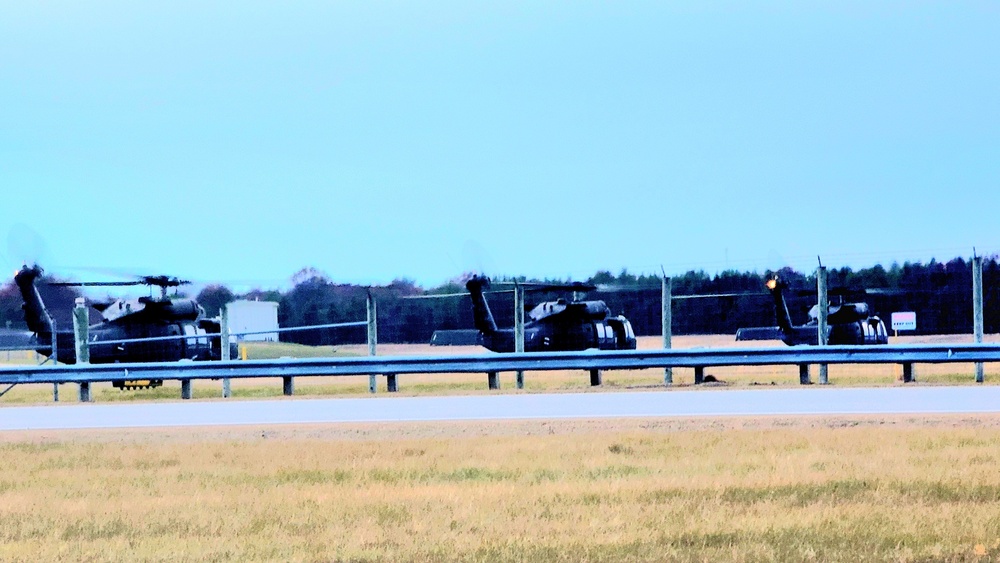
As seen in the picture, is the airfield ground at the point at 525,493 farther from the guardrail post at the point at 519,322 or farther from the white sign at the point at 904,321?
the white sign at the point at 904,321

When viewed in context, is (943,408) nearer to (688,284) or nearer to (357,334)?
(357,334)

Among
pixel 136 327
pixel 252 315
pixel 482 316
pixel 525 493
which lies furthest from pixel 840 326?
pixel 525 493

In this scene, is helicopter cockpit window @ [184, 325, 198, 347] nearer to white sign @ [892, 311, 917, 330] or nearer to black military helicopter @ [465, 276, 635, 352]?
black military helicopter @ [465, 276, 635, 352]

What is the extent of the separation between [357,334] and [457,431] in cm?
2116

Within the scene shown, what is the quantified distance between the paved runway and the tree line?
4.02 metres

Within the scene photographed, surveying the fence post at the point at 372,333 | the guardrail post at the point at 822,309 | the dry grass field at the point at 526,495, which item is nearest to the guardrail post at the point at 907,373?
the guardrail post at the point at 822,309

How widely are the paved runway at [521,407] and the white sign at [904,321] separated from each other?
22.3 meters

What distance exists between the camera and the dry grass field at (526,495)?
20.7 ft

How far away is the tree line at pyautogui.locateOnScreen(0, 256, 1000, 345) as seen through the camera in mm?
24797

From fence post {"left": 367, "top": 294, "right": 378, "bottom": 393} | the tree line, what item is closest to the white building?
the tree line

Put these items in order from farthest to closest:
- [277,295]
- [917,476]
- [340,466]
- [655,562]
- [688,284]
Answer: [688,284] → [277,295] → [340,466] → [917,476] → [655,562]

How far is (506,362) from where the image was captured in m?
18.7

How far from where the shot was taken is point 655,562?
5.82 meters

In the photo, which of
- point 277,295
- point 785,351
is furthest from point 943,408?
point 277,295
